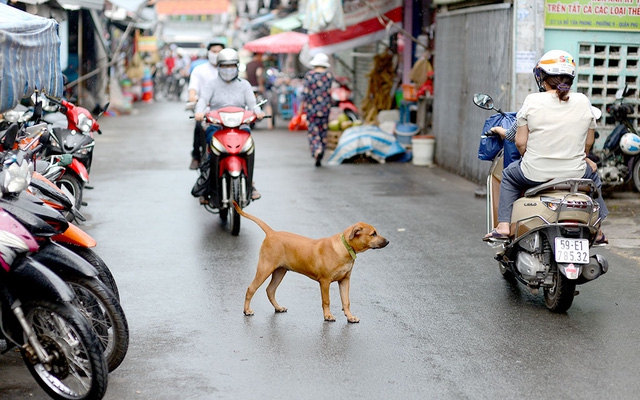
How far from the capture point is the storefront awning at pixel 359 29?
60.6 ft

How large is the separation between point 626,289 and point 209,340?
3391mm

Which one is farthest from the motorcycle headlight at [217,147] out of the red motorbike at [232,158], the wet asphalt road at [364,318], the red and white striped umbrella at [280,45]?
the red and white striped umbrella at [280,45]

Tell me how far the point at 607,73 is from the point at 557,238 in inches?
251

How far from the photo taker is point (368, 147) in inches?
639

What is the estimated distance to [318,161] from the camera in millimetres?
16078

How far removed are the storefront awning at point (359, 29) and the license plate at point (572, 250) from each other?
12.4 metres

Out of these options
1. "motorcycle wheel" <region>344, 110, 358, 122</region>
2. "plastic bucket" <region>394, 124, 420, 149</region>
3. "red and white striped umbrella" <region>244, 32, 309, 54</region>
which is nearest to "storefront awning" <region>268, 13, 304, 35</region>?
"red and white striped umbrella" <region>244, 32, 309, 54</region>

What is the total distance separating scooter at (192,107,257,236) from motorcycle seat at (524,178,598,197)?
3726mm

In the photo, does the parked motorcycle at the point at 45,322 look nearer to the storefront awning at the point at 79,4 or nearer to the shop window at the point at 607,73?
the shop window at the point at 607,73

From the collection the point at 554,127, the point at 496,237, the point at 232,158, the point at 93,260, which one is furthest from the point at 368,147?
the point at 93,260

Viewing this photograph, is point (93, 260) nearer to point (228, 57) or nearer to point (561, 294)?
point (561, 294)

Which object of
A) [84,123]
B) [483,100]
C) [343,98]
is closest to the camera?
[483,100]

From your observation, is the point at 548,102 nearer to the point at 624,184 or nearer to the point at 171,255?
the point at 171,255

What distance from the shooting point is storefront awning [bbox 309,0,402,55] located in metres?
18.5
